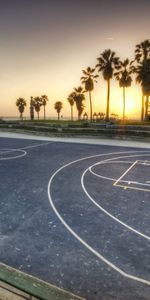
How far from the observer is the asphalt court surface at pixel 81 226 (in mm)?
7965

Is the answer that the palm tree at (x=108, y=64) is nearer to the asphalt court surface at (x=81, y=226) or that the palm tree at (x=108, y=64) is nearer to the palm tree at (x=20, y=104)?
the asphalt court surface at (x=81, y=226)

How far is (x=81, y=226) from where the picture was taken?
11422mm

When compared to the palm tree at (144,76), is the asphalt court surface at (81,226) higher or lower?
lower

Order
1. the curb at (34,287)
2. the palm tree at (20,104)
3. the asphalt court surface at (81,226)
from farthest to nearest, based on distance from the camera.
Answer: the palm tree at (20,104), the asphalt court surface at (81,226), the curb at (34,287)

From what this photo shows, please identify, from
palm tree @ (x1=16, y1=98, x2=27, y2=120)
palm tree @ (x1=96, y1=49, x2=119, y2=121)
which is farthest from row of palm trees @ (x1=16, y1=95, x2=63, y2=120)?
palm tree @ (x1=96, y1=49, x2=119, y2=121)

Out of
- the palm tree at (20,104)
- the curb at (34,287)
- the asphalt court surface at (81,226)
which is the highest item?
the palm tree at (20,104)

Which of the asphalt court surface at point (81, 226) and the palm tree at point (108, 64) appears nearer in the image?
the asphalt court surface at point (81, 226)

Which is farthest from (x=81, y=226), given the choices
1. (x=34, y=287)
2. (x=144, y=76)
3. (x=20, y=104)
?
(x=20, y=104)

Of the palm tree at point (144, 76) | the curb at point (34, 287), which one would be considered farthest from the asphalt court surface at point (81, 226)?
the palm tree at point (144, 76)

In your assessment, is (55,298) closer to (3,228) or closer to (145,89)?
(3,228)

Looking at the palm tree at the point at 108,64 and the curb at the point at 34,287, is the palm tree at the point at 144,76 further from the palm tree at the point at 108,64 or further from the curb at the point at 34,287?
the curb at the point at 34,287

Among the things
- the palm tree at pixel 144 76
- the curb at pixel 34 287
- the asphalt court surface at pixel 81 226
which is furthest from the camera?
the palm tree at pixel 144 76

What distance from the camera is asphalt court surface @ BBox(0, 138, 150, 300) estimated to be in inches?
314

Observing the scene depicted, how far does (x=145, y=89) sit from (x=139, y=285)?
5306cm
